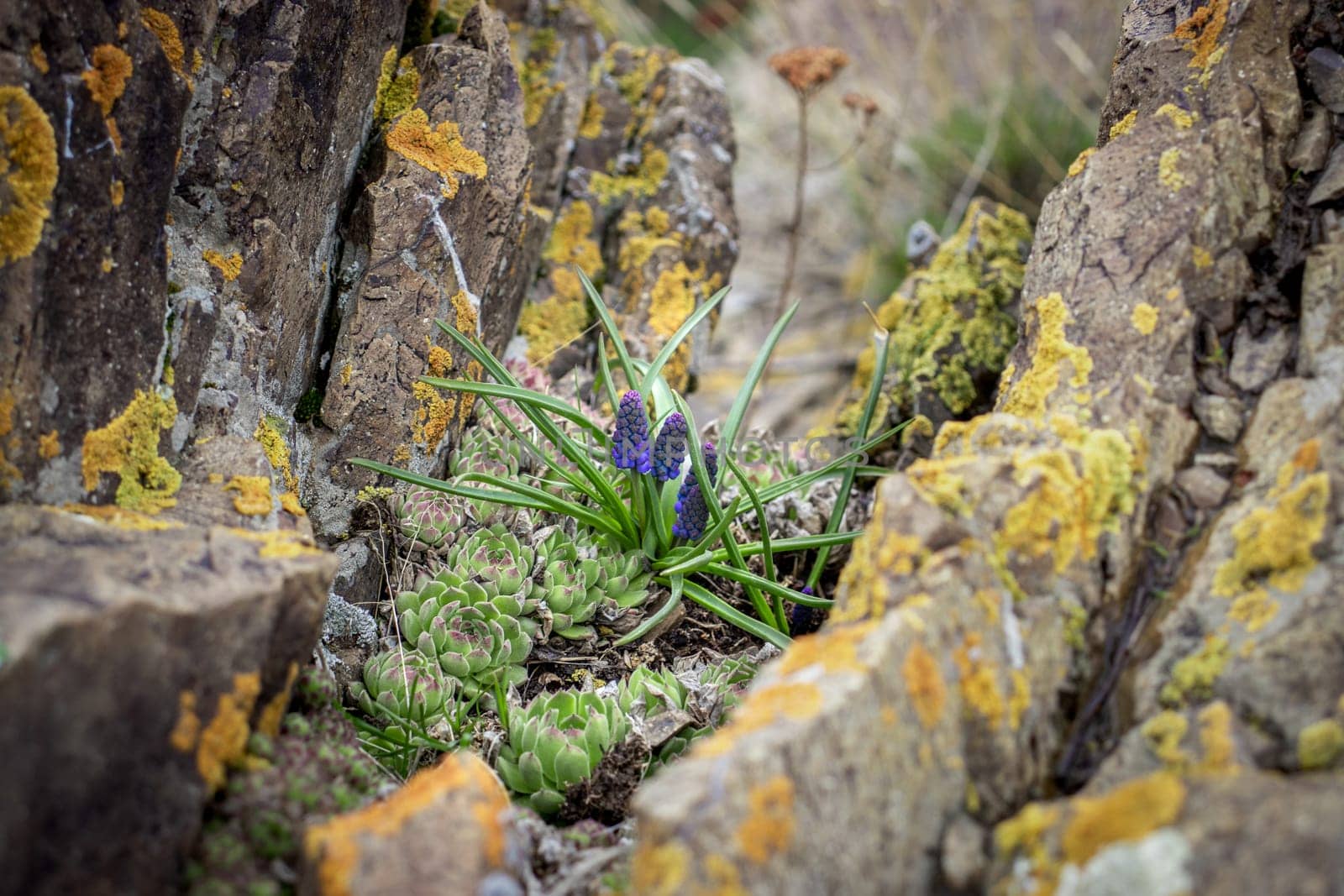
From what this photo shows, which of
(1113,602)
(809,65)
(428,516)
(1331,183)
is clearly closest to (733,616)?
(428,516)

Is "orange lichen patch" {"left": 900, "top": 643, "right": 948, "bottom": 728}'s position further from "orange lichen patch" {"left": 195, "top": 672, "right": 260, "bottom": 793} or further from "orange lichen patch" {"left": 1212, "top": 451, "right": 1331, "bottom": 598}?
"orange lichen patch" {"left": 195, "top": 672, "right": 260, "bottom": 793}

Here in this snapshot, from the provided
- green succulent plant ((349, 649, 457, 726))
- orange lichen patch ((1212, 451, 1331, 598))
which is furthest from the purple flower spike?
orange lichen patch ((1212, 451, 1331, 598))

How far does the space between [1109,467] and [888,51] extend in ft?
18.9

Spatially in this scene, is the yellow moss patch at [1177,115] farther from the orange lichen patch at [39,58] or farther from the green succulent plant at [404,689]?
the orange lichen patch at [39,58]

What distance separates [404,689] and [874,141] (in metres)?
5.28

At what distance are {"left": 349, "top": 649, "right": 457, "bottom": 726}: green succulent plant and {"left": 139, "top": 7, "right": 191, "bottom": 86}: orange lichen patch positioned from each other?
1.27 metres

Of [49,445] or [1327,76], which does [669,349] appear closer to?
[49,445]

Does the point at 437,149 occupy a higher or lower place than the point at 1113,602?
higher

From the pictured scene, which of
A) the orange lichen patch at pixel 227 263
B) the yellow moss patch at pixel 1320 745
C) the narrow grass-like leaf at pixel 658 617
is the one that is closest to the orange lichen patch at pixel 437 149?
the orange lichen patch at pixel 227 263

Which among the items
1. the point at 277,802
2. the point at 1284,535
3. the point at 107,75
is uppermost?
the point at 107,75

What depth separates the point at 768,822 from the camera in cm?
129

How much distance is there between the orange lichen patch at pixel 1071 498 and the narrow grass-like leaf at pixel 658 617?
0.93 meters

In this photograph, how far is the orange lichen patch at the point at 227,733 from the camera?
4.91ft

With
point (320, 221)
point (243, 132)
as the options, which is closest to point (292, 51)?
point (243, 132)
